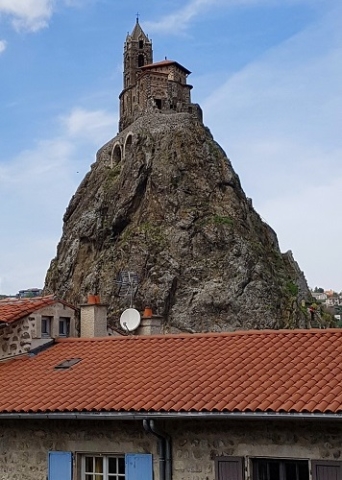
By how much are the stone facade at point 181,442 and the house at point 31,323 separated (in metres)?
2.67

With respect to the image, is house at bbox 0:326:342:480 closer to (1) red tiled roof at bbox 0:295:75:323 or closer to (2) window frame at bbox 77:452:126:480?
(2) window frame at bbox 77:452:126:480

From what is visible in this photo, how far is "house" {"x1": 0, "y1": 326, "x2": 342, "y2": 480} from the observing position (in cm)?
846

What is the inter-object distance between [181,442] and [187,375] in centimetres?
111

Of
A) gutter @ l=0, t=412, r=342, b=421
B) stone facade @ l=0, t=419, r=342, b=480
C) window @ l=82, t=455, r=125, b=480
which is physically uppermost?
gutter @ l=0, t=412, r=342, b=421

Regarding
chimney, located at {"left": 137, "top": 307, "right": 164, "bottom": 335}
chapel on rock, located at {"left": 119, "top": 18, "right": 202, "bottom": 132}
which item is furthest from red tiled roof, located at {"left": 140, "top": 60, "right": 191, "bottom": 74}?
chimney, located at {"left": 137, "top": 307, "right": 164, "bottom": 335}

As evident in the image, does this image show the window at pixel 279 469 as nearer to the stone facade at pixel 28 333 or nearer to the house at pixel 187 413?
the house at pixel 187 413

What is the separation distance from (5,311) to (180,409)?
19.0ft

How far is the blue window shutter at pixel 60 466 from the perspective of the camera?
9703 mm

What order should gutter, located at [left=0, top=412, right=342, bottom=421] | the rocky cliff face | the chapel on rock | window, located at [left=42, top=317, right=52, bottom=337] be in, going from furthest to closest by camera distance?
1. the chapel on rock
2. the rocky cliff face
3. window, located at [left=42, top=317, right=52, bottom=337]
4. gutter, located at [left=0, top=412, right=342, bottom=421]

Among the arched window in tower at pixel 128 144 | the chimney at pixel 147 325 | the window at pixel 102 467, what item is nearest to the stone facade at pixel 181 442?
the window at pixel 102 467

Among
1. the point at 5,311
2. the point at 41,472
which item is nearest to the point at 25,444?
the point at 41,472

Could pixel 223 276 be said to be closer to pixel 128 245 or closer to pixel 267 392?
pixel 128 245

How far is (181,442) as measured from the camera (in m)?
9.26

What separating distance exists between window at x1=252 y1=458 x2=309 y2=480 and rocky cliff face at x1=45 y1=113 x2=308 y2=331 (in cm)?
5381
